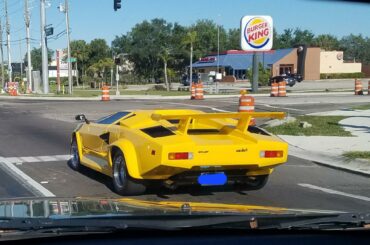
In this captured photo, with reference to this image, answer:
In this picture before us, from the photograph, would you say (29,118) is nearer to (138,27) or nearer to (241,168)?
(241,168)

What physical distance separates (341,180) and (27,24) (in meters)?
53.9

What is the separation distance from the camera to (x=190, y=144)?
766cm

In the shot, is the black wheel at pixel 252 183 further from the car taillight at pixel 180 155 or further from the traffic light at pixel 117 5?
the traffic light at pixel 117 5

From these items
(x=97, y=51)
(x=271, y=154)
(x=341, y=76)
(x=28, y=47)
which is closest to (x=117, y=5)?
(x=271, y=154)

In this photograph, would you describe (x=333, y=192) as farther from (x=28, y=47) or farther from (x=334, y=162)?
(x=28, y=47)

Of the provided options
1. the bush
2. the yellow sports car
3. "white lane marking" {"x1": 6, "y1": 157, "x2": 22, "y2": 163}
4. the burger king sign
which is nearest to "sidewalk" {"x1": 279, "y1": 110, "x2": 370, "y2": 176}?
the yellow sports car

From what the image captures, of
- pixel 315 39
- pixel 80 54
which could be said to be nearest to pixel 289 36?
pixel 315 39

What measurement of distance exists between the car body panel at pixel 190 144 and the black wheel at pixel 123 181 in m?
0.14

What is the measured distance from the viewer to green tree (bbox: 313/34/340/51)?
13388 cm

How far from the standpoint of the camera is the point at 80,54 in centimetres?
11294

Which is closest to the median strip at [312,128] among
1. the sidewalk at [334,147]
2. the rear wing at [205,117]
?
the sidewalk at [334,147]

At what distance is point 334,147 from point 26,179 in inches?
286

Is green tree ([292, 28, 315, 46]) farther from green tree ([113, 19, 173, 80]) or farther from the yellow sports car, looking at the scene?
the yellow sports car

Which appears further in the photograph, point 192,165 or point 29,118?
point 29,118
